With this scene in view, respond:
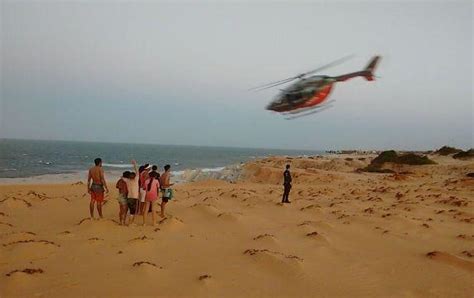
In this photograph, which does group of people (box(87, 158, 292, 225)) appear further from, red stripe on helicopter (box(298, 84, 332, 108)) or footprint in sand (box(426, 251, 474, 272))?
footprint in sand (box(426, 251, 474, 272))

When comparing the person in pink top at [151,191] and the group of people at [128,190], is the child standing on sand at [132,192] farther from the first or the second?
the person in pink top at [151,191]

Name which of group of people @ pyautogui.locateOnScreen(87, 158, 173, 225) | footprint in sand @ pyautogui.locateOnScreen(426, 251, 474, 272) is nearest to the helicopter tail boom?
footprint in sand @ pyautogui.locateOnScreen(426, 251, 474, 272)

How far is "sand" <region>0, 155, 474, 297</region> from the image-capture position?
23.4 ft

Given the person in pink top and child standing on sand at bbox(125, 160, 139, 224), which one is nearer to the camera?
child standing on sand at bbox(125, 160, 139, 224)

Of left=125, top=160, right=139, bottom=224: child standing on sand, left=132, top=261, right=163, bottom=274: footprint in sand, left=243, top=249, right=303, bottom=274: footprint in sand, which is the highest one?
left=125, top=160, right=139, bottom=224: child standing on sand

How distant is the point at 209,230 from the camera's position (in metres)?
11.4

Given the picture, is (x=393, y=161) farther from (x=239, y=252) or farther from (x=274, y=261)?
(x=274, y=261)

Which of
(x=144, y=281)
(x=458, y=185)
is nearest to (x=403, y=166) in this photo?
(x=458, y=185)

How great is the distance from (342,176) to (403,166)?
1053cm

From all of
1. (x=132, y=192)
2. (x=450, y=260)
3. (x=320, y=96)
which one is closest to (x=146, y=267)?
(x=132, y=192)

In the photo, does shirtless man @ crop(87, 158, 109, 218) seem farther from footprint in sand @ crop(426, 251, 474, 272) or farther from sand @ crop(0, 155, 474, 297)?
footprint in sand @ crop(426, 251, 474, 272)

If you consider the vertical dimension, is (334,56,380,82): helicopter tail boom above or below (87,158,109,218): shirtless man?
above

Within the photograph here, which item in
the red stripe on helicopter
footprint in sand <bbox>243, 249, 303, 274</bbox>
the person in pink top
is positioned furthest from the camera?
the person in pink top

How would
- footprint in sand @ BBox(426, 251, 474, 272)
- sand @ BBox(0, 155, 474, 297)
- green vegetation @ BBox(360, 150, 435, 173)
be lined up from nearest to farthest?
sand @ BBox(0, 155, 474, 297) < footprint in sand @ BBox(426, 251, 474, 272) < green vegetation @ BBox(360, 150, 435, 173)
